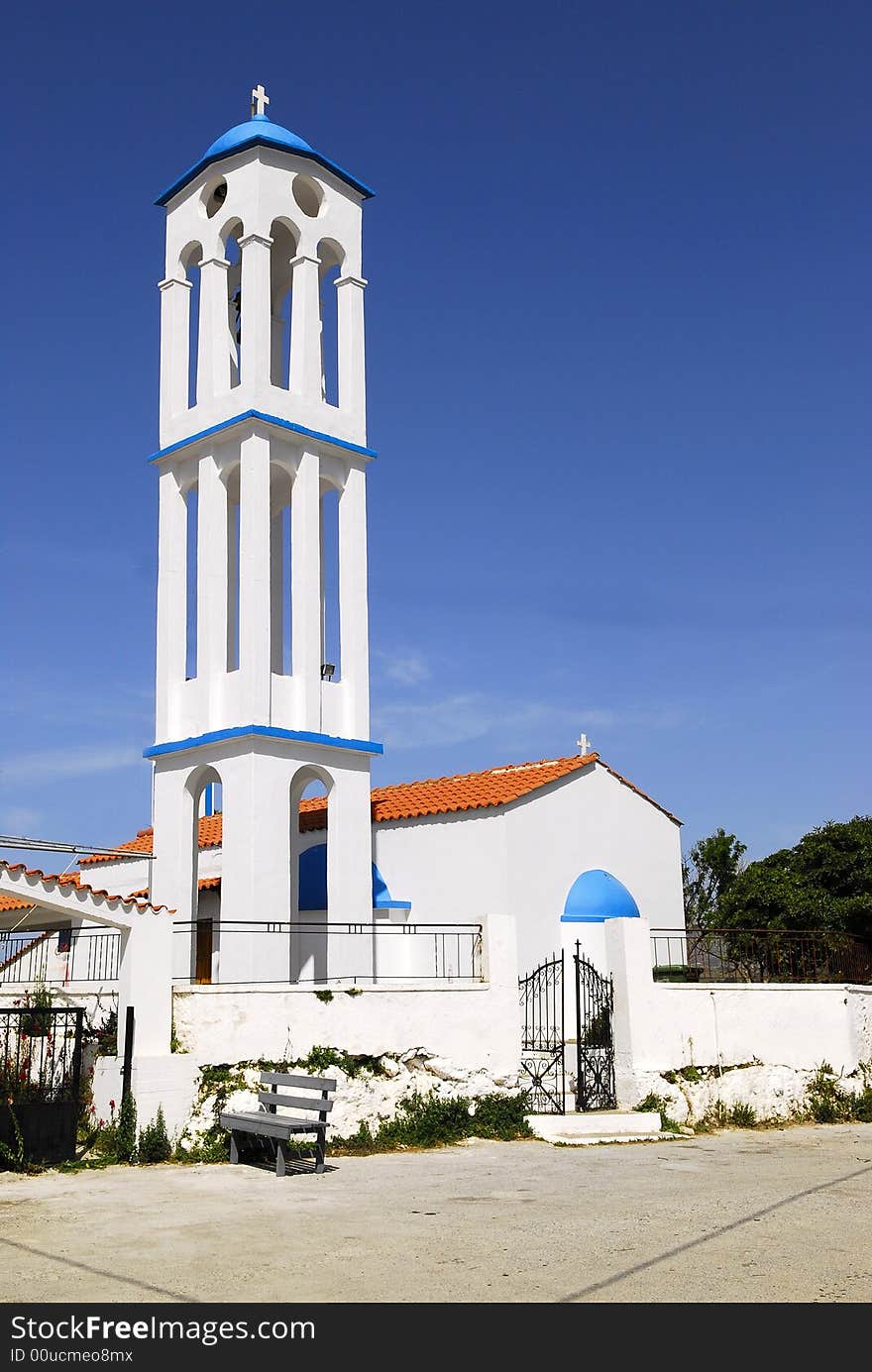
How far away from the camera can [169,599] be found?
22.5m

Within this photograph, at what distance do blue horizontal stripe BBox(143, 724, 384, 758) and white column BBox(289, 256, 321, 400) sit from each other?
6199 millimetres

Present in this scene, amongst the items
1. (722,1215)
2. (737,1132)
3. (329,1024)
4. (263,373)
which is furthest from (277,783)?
(722,1215)

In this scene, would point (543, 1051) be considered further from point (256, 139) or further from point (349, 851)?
point (256, 139)

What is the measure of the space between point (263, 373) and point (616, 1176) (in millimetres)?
14522

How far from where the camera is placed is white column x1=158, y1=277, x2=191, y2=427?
23281mm

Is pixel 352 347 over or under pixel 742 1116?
over

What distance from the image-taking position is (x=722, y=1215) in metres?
10.6

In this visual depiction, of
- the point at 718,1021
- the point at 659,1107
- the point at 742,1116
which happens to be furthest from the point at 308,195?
the point at 742,1116

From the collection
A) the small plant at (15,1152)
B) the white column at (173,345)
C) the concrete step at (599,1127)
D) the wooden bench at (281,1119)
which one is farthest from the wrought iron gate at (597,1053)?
the white column at (173,345)

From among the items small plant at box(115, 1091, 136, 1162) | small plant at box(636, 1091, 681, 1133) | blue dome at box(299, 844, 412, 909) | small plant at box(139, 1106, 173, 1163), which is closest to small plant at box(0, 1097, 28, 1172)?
small plant at box(115, 1091, 136, 1162)

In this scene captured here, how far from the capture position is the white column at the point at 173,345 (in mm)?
23281

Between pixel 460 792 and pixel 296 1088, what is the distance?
1020 cm

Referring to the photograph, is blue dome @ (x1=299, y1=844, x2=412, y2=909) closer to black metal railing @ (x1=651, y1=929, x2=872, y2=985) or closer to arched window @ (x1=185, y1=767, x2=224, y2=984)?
arched window @ (x1=185, y1=767, x2=224, y2=984)
